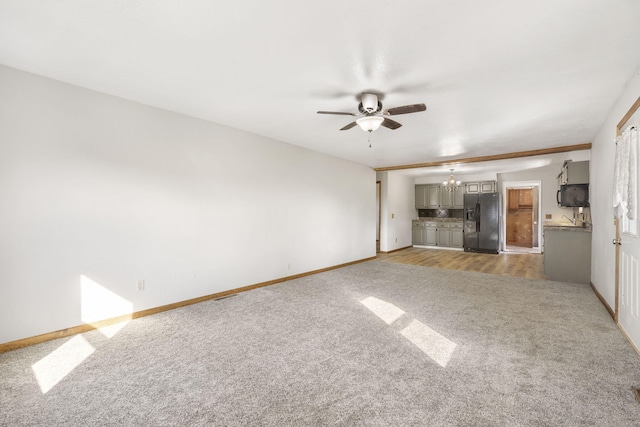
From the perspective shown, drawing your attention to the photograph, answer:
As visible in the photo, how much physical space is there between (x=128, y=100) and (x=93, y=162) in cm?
82

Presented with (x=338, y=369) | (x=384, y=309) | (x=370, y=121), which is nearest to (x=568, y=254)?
(x=384, y=309)

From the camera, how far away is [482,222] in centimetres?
817

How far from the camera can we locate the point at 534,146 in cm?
500

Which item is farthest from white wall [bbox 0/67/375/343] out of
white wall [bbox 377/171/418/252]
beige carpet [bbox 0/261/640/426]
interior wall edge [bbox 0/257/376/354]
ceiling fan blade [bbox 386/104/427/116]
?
white wall [bbox 377/171/418/252]

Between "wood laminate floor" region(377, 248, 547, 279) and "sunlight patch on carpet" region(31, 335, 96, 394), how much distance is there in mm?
5934

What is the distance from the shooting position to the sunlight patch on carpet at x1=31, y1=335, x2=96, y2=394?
6.70 ft

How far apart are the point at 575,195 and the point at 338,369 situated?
539 cm

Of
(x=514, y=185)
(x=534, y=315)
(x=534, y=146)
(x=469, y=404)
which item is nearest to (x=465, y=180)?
(x=514, y=185)

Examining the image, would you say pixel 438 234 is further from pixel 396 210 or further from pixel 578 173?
pixel 578 173

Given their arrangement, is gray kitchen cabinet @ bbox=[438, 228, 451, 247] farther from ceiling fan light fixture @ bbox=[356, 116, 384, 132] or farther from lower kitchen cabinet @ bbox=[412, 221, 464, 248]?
ceiling fan light fixture @ bbox=[356, 116, 384, 132]

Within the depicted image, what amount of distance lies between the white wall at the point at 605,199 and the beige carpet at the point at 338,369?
1.62 feet

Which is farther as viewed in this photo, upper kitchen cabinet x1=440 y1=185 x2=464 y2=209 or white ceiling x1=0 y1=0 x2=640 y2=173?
upper kitchen cabinet x1=440 y1=185 x2=464 y2=209

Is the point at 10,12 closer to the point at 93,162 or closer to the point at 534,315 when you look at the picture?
the point at 93,162

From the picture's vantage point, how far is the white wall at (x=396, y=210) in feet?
26.9
